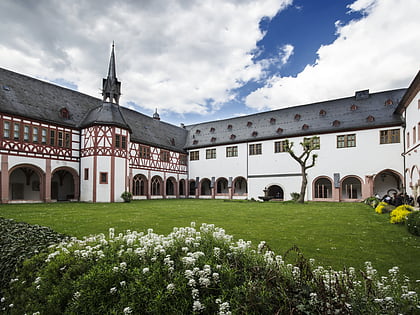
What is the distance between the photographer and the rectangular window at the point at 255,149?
1299 inches

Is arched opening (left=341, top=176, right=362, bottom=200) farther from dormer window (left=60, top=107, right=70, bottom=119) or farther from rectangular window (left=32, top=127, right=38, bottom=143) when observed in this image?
rectangular window (left=32, top=127, right=38, bottom=143)

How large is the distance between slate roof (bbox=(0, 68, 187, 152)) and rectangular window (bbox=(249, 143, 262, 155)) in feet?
37.5

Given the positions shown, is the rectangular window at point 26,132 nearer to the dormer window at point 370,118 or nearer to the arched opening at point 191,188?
the arched opening at point 191,188

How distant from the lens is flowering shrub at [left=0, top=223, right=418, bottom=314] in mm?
2561

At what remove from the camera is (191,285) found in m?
2.95

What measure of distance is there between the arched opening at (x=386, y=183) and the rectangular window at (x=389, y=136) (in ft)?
9.80

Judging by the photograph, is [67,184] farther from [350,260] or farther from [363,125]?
[363,125]

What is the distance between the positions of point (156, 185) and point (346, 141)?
22.7m

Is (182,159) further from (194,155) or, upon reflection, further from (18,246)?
(18,246)

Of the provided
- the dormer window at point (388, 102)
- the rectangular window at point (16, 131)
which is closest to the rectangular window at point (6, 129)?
the rectangular window at point (16, 131)

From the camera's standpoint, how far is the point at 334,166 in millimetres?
28031

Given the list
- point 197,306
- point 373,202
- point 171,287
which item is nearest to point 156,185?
point 373,202

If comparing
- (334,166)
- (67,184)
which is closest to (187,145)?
(67,184)

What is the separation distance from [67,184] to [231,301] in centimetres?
2920
